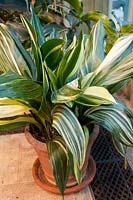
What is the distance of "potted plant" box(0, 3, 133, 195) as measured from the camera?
2.08 ft

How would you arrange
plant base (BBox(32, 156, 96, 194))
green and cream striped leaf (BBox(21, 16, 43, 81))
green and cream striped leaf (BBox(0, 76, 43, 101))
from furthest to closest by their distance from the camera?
plant base (BBox(32, 156, 96, 194)), green and cream striped leaf (BBox(21, 16, 43, 81)), green and cream striped leaf (BBox(0, 76, 43, 101))

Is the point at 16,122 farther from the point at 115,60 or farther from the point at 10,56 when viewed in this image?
the point at 115,60

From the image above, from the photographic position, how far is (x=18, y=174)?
0.98 m

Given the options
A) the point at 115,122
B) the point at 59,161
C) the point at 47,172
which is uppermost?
the point at 115,122

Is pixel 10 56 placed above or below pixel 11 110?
above

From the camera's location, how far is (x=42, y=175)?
3.10 ft

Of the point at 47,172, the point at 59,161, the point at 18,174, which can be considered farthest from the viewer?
the point at 18,174

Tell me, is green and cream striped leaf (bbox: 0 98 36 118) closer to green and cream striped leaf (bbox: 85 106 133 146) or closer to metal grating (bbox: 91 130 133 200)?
green and cream striped leaf (bbox: 85 106 133 146)

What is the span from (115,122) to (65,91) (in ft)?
0.51

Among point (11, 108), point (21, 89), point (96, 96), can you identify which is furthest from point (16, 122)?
point (96, 96)

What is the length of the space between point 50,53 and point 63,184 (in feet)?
1.19

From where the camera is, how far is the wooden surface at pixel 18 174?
891mm

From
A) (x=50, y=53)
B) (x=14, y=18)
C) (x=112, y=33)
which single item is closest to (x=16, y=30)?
(x=14, y=18)

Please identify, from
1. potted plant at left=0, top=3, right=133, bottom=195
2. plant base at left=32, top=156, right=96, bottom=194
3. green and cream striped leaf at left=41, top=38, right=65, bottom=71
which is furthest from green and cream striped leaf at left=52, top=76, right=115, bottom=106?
plant base at left=32, top=156, right=96, bottom=194
